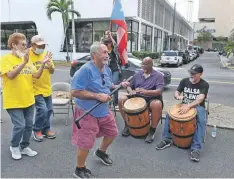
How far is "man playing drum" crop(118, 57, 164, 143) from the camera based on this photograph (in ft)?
15.8

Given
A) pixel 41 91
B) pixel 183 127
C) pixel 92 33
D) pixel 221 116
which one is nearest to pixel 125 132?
pixel 183 127

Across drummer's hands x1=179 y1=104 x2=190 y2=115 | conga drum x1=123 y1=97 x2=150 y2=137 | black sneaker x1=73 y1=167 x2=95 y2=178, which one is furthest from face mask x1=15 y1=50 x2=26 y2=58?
drummer's hands x1=179 y1=104 x2=190 y2=115

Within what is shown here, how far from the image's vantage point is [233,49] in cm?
2538

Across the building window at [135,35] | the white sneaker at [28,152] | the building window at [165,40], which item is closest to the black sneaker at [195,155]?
the white sneaker at [28,152]

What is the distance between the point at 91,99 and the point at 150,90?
1928 mm

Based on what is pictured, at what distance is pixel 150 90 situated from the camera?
488 centimetres

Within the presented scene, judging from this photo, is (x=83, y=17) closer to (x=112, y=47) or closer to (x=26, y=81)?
(x=112, y=47)

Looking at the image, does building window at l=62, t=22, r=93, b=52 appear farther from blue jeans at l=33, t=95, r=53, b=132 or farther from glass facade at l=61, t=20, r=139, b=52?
blue jeans at l=33, t=95, r=53, b=132

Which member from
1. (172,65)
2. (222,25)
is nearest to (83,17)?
(172,65)

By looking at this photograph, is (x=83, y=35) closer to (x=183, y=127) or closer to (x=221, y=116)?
(x=221, y=116)

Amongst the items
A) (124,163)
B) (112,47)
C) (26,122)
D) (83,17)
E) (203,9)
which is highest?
(203,9)

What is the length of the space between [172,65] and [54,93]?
1917 centimetres

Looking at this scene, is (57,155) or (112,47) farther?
(112,47)

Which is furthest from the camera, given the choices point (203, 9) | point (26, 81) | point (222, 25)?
point (203, 9)
